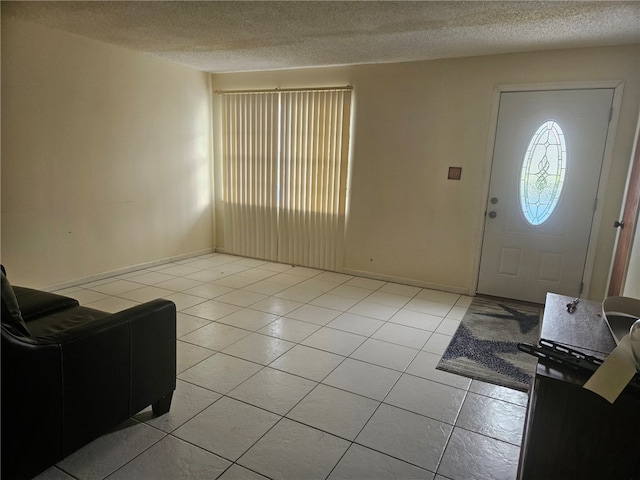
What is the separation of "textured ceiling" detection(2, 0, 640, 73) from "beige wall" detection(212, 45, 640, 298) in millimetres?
202

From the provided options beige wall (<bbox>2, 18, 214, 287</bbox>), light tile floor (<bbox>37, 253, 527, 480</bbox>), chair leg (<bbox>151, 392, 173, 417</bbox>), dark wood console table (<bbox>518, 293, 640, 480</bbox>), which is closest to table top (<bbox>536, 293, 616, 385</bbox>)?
dark wood console table (<bbox>518, 293, 640, 480</bbox>)

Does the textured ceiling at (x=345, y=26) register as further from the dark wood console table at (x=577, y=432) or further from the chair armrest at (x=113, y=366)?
the dark wood console table at (x=577, y=432)

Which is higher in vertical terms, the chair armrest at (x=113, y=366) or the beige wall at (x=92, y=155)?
the beige wall at (x=92, y=155)

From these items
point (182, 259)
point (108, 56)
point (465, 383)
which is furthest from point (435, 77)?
point (182, 259)

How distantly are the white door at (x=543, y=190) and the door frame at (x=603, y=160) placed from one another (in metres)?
0.04

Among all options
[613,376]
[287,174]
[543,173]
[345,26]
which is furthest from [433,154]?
[613,376]

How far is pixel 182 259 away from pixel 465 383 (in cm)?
402

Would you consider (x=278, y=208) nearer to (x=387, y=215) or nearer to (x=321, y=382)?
(x=387, y=215)

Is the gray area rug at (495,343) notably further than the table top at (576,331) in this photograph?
Yes

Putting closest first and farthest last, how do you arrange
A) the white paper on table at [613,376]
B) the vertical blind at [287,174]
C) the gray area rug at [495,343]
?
1. the white paper on table at [613,376]
2. the gray area rug at [495,343]
3. the vertical blind at [287,174]

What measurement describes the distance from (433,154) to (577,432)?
3.50m

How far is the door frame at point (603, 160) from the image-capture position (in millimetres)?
3582

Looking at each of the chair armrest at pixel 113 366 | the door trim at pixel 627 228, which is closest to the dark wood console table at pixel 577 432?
the chair armrest at pixel 113 366

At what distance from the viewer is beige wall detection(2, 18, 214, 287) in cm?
355
